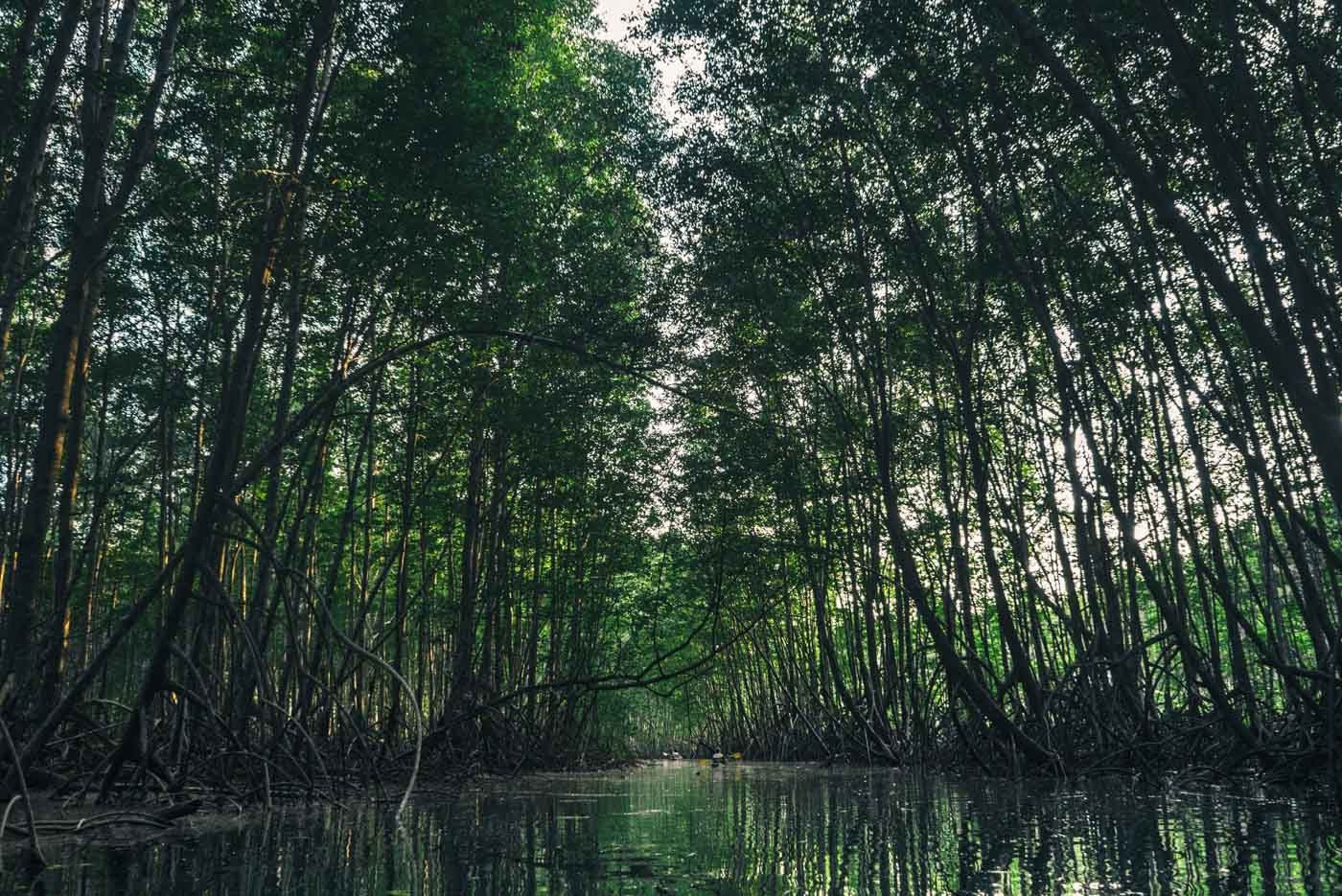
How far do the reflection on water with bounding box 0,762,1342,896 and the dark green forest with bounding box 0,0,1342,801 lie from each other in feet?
1.90

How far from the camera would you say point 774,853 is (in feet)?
10.5

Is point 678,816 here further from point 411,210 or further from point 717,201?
point 717,201

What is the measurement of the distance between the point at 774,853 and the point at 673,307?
5.37m

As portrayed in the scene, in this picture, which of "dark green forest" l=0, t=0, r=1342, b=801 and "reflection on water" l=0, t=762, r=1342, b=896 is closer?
"reflection on water" l=0, t=762, r=1342, b=896

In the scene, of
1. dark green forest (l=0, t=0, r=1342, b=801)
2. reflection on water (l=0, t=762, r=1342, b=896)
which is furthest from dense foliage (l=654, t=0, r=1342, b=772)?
reflection on water (l=0, t=762, r=1342, b=896)

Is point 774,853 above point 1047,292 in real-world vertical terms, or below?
below

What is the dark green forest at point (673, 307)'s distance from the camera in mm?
4473

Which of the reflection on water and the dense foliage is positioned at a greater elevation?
the dense foliage

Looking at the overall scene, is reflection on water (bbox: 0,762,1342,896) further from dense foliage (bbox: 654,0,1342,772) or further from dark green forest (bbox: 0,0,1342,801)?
dense foliage (bbox: 654,0,1342,772)

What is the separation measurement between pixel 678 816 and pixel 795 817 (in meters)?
0.75

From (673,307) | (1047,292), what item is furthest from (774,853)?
(1047,292)

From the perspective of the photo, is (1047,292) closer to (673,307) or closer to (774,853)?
(673,307)

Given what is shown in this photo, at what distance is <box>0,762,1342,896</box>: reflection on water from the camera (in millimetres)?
2449

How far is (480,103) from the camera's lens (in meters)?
5.67
